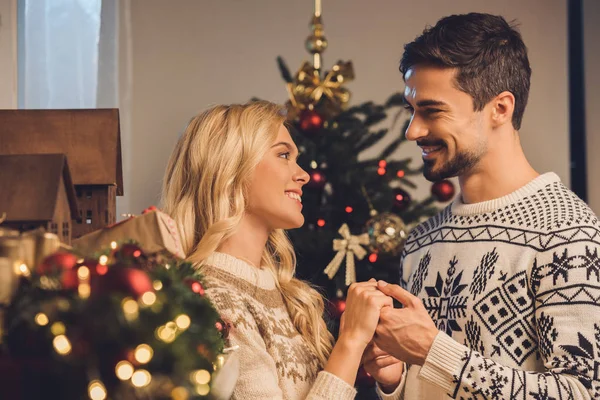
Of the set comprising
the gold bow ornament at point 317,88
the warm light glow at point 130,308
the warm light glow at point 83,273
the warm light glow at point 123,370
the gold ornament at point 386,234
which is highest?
the gold bow ornament at point 317,88

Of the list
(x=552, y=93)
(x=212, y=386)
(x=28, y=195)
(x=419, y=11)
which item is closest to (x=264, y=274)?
(x=28, y=195)

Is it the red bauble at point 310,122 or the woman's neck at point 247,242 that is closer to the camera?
the woman's neck at point 247,242

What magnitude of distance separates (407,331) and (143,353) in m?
0.98

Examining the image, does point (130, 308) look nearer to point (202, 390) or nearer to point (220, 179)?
point (202, 390)

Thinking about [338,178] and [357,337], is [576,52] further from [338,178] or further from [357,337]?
[357,337]

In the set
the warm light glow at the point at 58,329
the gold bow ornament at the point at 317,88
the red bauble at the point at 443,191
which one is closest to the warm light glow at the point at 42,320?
the warm light glow at the point at 58,329

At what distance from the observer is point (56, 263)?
734 millimetres

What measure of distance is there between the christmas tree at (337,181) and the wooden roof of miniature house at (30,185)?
1.71m

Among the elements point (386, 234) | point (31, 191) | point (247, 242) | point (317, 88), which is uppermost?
point (317, 88)

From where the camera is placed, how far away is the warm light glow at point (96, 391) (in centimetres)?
65

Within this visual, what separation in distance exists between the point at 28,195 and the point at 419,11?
136 inches

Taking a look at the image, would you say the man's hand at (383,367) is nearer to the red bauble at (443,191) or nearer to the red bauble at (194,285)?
the red bauble at (194,285)

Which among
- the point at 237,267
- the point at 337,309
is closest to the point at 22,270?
the point at 237,267

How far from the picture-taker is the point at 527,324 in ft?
5.08
